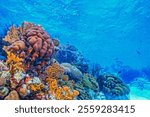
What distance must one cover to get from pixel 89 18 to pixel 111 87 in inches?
1001

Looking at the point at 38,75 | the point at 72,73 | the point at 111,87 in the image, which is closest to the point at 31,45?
the point at 38,75

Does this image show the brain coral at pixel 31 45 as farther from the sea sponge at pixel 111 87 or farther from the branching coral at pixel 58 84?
the sea sponge at pixel 111 87

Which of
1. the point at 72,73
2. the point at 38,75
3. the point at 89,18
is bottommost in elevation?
the point at 38,75

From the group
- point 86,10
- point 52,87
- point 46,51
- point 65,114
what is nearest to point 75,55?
point 46,51

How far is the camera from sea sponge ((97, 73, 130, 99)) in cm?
1046

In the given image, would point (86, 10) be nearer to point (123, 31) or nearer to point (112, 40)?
point (123, 31)

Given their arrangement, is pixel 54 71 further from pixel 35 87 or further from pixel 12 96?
pixel 12 96

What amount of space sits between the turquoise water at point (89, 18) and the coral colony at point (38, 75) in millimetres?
10607

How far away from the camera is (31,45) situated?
680 centimetres

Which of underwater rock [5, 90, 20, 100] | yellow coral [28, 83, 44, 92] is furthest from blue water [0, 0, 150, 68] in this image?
underwater rock [5, 90, 20, 100]

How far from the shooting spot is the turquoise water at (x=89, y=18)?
1139 inches

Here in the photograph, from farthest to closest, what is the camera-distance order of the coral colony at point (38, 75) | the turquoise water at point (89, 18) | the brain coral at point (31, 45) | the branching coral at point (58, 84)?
1. the turquoise water at point (89, 18)
2. the brain coral at point (31, 45)
3. the branching coral at point (58, 84)
4. the coral colony at point (38, 75)

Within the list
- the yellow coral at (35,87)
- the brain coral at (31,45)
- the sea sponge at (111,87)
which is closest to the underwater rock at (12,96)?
the yellow coral at (35,87)

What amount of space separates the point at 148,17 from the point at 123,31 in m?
7.13
